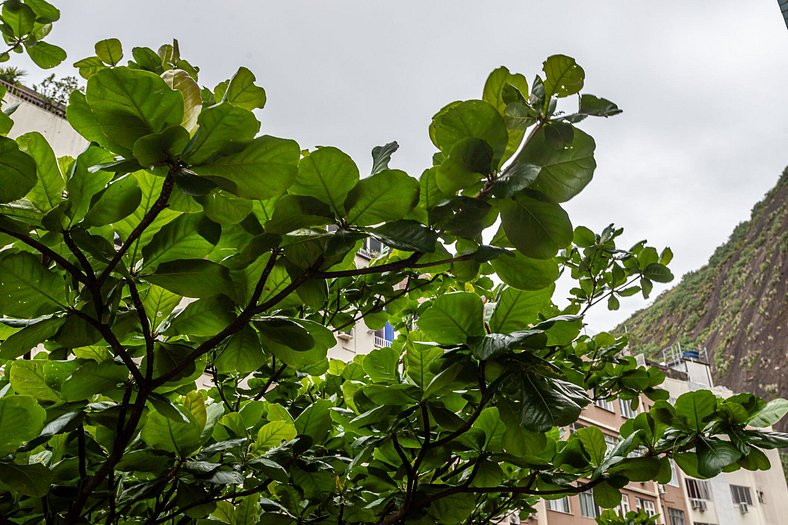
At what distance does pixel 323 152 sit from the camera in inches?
34.0

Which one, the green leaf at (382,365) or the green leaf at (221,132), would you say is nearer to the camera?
the green leaf at (221,132)

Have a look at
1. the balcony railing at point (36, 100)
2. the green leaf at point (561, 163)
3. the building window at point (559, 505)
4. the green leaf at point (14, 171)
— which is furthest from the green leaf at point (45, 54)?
the building window at point (559, 505)

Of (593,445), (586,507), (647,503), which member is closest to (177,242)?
(593,445)

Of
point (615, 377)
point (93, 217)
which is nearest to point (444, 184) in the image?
point (93, 217)

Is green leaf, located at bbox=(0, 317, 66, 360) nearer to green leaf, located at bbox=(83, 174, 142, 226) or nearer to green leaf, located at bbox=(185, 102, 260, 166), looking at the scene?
green leaf, located at bbox=(83, 174, 142, 226)

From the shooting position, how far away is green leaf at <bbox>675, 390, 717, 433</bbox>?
53.7 inches

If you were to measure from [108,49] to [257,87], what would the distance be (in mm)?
534

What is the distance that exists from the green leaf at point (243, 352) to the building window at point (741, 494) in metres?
34.6

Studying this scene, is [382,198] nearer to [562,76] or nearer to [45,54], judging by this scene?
[562,76]

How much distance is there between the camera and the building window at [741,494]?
29766mm

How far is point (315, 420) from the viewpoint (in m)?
1.61

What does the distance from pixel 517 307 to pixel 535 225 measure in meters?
0.31

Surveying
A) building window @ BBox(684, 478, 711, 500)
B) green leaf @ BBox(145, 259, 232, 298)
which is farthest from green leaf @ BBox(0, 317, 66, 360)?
building window @ BBox(684, 478, 711, 500)

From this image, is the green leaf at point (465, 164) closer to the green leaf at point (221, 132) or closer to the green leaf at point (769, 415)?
Answer: the green leaf at point (221, 132)
